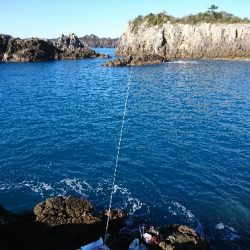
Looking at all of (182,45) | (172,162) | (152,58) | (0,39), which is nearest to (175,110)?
(172,162)

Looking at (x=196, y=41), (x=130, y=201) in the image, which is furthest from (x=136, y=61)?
(x=130, y=201)

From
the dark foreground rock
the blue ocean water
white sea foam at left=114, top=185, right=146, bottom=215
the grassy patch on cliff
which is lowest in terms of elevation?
A: white sea foam at left=114, top=185, right=146, bottom=215

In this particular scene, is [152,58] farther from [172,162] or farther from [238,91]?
[172,162]

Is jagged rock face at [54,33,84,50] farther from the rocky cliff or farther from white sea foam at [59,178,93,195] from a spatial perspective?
white sea foam at [59,178,93,195]

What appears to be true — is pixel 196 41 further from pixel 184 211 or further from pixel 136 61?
pixel 184 211

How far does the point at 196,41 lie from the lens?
138 meters

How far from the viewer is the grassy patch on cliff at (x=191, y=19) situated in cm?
13912

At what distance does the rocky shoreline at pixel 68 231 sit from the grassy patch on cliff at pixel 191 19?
130m

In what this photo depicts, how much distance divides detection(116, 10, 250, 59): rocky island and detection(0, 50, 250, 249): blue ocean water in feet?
221

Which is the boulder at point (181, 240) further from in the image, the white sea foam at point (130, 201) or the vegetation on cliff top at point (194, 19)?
the vegetation on cliff top at point (194, 19)

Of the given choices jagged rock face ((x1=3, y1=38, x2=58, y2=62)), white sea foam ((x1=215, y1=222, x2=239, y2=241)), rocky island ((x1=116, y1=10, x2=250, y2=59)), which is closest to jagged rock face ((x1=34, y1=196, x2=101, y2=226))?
white sea foam ((x1=215, y1=222, x2=239, y2=241))

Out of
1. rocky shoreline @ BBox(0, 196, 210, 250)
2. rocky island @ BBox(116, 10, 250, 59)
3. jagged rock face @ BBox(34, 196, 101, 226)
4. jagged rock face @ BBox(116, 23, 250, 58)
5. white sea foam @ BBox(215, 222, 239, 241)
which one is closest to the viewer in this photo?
rocky shoreline @ BBox(0, 196, 210, 250)

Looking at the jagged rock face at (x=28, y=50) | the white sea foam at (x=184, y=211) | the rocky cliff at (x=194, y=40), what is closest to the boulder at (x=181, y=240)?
the white sea foam at (x=184, y=211)

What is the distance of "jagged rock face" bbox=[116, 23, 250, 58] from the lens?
12925cm
